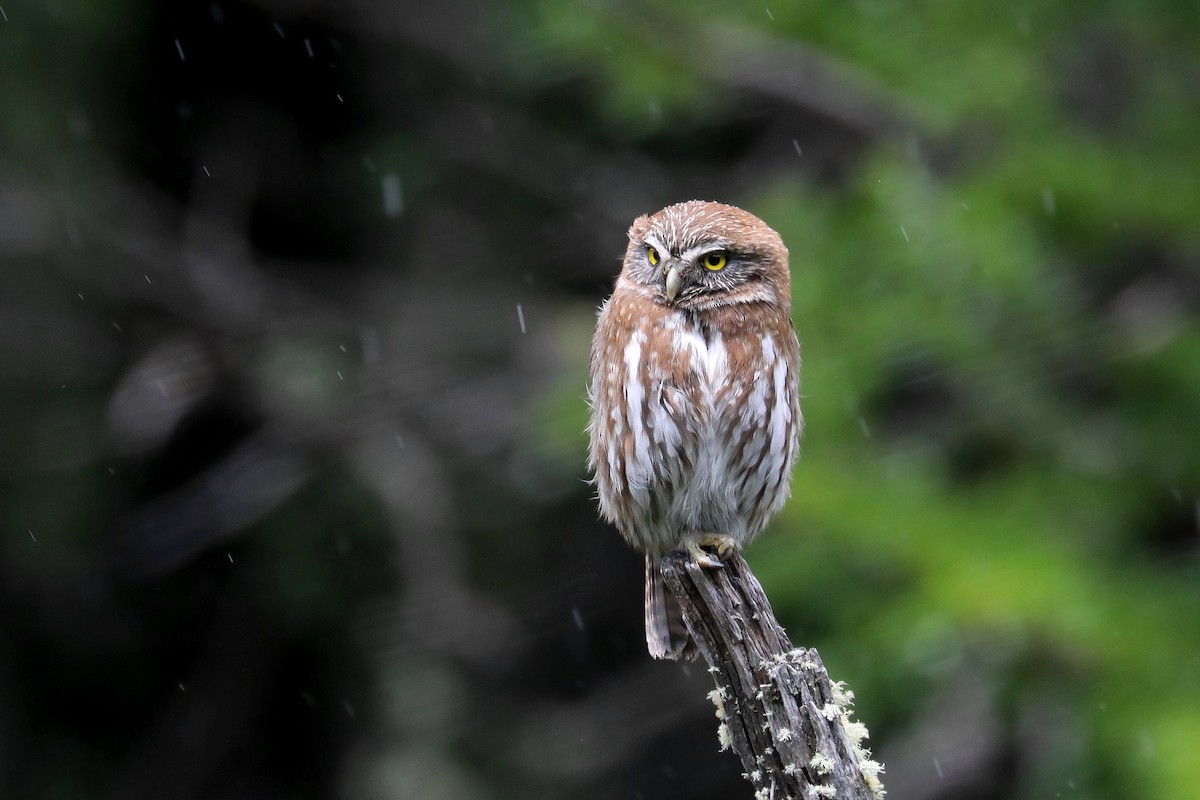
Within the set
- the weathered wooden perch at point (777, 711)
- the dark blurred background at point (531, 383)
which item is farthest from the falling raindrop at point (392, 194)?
the weathered wooden perch at point (777, 711)

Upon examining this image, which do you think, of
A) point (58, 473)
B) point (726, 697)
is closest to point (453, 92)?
point (58, 473)

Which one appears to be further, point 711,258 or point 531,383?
point 531,383

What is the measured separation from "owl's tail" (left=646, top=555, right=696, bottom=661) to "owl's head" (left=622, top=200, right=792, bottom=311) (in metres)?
0.88

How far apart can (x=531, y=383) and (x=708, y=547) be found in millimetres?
3415

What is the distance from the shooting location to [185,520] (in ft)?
24.5

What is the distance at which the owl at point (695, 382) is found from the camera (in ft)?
13.6

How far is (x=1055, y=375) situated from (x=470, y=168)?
3.86 metres

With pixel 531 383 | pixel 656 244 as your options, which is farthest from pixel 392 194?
pixel 656 244

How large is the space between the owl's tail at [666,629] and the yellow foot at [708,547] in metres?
0.36

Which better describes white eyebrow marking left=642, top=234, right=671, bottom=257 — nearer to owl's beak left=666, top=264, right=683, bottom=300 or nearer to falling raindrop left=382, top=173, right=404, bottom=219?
owl's beak left=666, top=264, right=683, bottom=300

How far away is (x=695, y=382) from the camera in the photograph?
414 cm

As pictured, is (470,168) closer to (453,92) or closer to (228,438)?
(453,92)

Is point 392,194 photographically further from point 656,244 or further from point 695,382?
point 695,382

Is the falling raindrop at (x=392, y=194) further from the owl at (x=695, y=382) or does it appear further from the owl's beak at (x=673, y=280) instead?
the owl's beak at (x=673, y=280)
